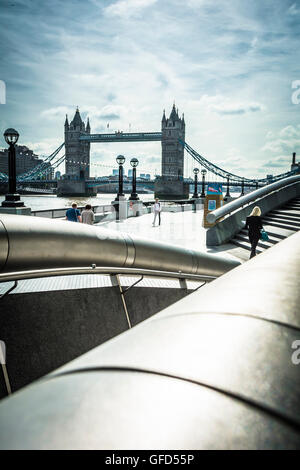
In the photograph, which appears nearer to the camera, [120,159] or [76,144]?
[120,159]

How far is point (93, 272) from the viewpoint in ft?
9.73

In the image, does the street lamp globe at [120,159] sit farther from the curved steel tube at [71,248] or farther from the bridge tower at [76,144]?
the bridge tower at [76,144]

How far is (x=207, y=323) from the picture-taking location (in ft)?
2.68

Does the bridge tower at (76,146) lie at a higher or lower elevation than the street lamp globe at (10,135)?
higher

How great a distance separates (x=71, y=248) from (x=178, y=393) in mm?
2366

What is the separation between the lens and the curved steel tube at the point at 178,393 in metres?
0.48

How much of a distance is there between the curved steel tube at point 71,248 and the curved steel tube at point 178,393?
182cm

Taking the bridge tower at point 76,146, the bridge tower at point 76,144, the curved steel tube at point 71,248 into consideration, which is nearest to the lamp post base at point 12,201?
the curved steel tube at point 71,248

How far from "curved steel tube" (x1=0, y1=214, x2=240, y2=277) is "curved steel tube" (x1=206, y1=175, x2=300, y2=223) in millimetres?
4331

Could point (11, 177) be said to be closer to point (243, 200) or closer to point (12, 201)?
point (12, 201)

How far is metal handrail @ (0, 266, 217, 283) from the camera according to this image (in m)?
2.24

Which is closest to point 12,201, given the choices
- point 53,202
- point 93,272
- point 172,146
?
point 93,272

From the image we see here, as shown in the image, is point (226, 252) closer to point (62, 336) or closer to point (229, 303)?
point (62, 336)

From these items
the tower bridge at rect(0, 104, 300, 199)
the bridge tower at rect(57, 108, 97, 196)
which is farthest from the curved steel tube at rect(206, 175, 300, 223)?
the bridge tower at rect(57, 108, 97, 196)
